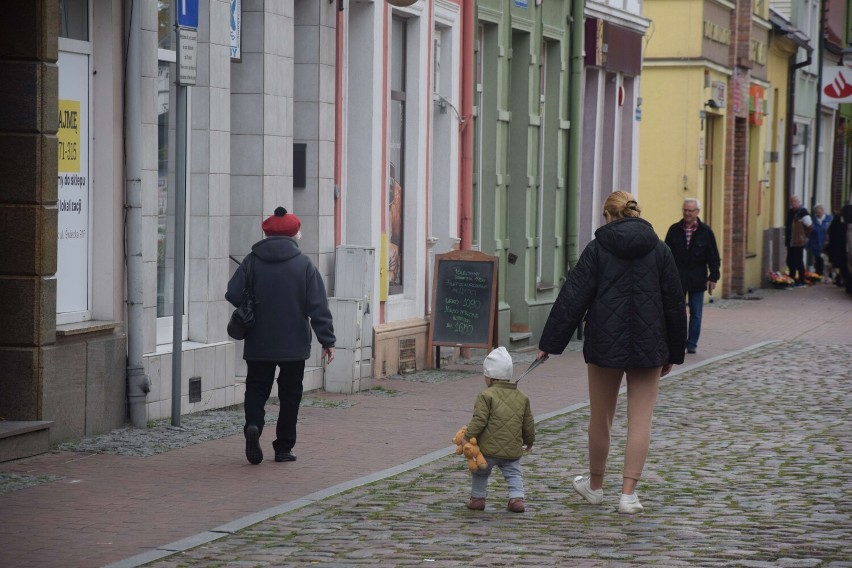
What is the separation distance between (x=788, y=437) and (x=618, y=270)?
402 centimetres

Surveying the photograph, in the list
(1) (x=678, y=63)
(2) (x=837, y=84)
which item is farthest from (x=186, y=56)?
(2) (x=837, y=84)

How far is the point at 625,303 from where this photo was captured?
9.31 m

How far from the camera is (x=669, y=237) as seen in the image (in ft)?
67.9

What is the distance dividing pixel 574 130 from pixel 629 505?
14427 mm

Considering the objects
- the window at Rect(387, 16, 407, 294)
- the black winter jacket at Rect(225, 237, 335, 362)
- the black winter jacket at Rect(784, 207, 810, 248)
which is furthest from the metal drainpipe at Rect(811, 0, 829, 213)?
the black winter jacket at Rect(225, 237, 335, 362)

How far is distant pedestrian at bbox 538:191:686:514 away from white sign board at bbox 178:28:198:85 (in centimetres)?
364

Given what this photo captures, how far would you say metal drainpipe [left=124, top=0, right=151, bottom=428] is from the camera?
470 inches

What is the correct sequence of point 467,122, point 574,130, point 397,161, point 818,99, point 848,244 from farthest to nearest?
point 818,99
point 848,244
point 574,130
point 467,122
point 397,161

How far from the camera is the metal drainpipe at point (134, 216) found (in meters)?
11.9

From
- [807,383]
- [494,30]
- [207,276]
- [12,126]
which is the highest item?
[494,30]

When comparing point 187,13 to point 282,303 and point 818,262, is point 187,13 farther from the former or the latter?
point 818,262

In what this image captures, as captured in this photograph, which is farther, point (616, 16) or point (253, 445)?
point (616, 16)

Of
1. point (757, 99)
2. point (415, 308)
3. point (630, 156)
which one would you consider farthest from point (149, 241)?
point (757, 99)

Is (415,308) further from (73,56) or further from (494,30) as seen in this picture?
(73,56)
